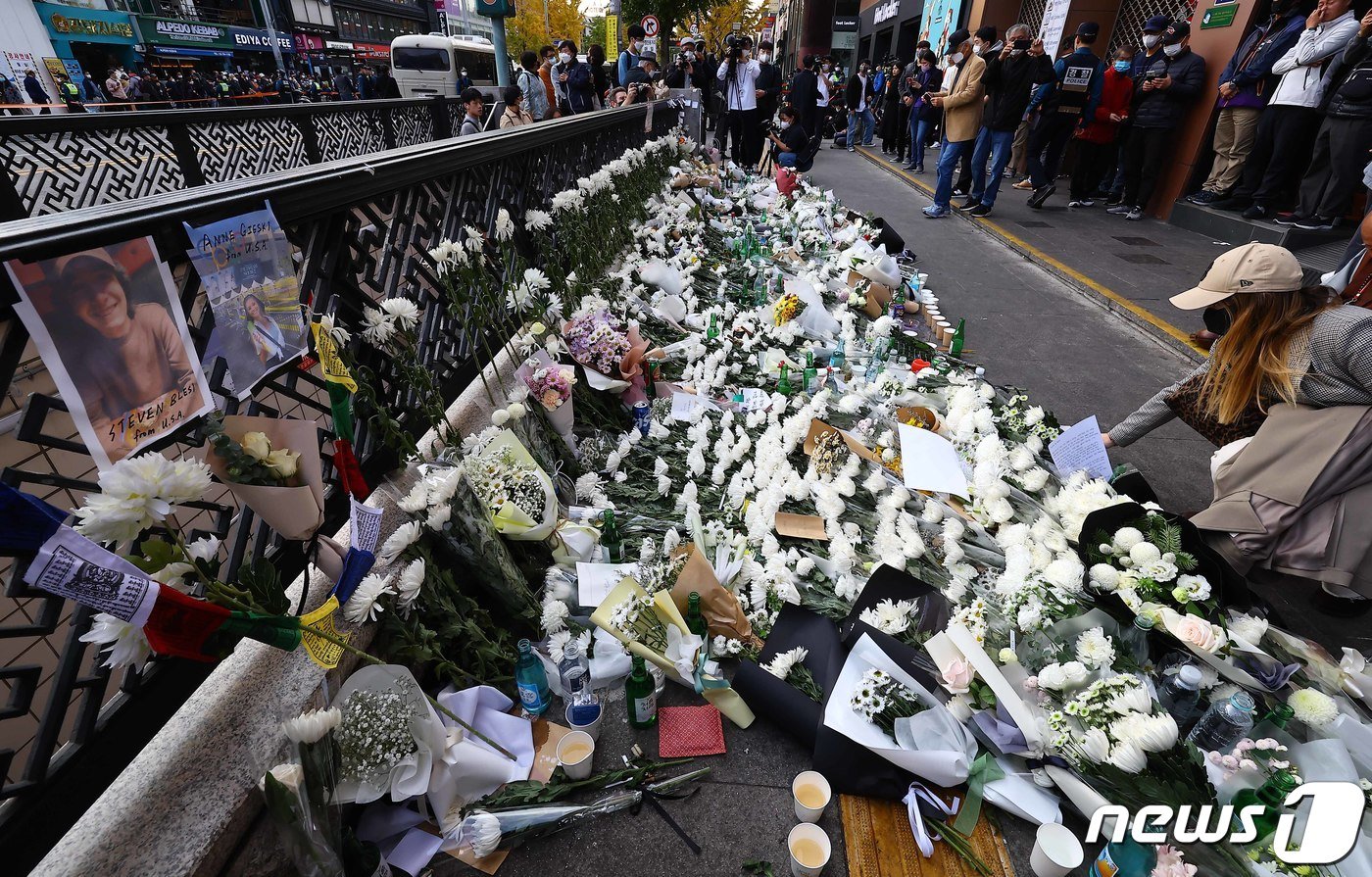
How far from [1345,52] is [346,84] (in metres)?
27.3

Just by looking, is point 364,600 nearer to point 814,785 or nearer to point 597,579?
point 597,579

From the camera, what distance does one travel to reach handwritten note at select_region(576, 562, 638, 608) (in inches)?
103

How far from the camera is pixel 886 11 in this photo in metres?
24.3

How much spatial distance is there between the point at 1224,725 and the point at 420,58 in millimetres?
23111

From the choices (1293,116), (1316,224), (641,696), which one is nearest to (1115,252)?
(1316,224)

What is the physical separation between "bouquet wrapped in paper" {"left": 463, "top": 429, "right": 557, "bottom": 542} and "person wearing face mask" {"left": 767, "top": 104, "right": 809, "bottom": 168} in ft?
32.9

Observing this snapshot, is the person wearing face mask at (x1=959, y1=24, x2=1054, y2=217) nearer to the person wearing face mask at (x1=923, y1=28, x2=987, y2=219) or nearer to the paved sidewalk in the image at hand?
the person wearing face mask at (x1=923, y1=28, x2=987, y2=219)

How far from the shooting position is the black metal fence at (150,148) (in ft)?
17.7

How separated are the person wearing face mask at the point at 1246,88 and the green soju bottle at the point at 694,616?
890cm

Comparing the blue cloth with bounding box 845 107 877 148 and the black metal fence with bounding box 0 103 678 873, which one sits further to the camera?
the blue cloth with bounding box 845 107 877 148

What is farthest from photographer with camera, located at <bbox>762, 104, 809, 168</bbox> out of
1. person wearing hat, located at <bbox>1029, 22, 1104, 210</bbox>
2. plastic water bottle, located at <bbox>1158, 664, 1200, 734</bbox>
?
plastic water bottle, located at <bbox>1158, 664, 1200, 734</bbox>

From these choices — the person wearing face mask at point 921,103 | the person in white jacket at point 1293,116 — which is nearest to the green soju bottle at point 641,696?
the person in white jacket at point 1293,116

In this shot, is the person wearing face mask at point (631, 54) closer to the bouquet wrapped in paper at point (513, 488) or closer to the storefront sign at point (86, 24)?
the bouquet wrapped in paper at point (513, 488)

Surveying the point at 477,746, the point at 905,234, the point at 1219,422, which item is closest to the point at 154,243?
the point at 477,746
